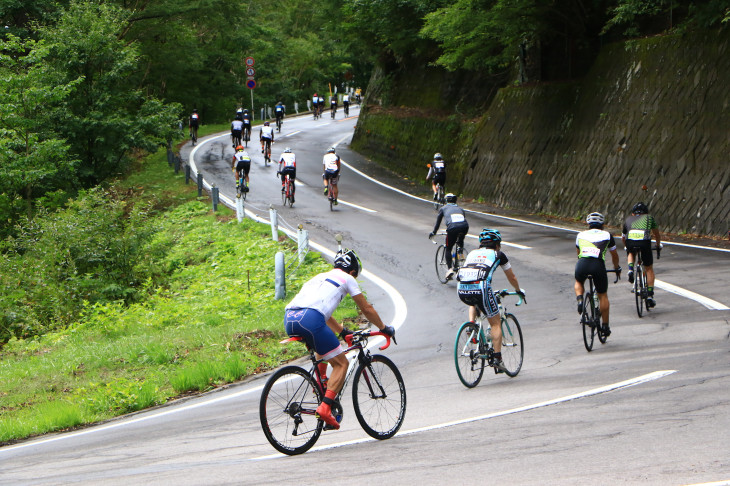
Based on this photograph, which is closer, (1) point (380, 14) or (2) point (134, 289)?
(2) point (134, 289)

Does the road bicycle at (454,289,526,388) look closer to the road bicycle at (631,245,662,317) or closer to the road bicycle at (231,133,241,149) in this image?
the road bicycle at (631,245,662,317)

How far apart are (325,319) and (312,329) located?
0.54 ft

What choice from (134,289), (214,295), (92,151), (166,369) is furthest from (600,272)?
(92,151)

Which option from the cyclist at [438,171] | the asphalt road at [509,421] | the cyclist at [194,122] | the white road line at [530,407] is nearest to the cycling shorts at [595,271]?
the asphalt road at [509,421]

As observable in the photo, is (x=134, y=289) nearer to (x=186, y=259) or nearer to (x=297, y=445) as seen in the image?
(x=186, y=259)

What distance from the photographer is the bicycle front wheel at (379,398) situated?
7.06 metres

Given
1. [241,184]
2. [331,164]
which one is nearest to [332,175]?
[331,164]

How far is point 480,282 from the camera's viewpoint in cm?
920

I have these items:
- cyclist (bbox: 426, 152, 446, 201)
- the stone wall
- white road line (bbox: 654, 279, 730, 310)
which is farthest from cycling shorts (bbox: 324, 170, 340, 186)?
white road line (bbox: 654, 279, 730, 310)

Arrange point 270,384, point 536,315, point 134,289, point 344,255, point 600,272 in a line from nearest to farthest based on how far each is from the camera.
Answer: point 270,384, point 344,255, point 600,272, point 536,315, point 134,289

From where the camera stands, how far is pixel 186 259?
2212 cm

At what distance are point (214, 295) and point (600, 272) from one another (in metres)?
9.30

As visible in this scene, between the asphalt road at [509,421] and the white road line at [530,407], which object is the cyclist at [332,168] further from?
the white road line at [530,407]

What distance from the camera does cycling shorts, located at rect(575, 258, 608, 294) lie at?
421 inches
